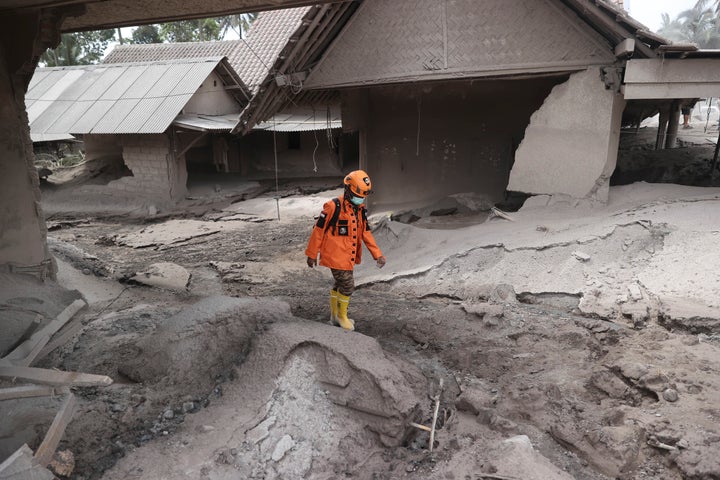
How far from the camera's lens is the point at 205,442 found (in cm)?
338

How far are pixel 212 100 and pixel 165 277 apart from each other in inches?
411

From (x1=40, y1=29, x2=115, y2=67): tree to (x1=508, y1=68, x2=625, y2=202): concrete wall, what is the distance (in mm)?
24642

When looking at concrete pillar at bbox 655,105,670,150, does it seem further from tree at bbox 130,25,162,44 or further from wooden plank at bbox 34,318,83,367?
tree at bbox 130,25,162,44

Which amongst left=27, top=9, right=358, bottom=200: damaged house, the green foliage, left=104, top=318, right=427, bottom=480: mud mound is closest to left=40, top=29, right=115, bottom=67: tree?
left=27, top=9, right=358, bottom=200: damaged house

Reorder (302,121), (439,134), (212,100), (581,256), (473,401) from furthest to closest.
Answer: (212,100) < (302,121) < (439,134) < (581,256) < (473,401)

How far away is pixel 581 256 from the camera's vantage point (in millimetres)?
A: 6012

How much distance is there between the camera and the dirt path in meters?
3.36

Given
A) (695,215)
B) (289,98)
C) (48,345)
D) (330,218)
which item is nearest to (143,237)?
(289,98)

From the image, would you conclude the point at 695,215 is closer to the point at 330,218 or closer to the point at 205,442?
the point at 330,218

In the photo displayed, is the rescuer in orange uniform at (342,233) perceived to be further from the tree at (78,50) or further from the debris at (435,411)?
the tree at (78,50)

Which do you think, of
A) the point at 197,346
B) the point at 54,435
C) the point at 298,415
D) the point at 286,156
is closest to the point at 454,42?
the point at 197,346

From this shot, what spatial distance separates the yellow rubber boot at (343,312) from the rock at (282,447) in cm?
190

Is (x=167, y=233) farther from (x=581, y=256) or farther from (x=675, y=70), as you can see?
(x=675, y=70)

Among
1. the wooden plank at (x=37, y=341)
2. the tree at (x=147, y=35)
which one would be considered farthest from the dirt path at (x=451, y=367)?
the tree at (x=147, y=35)
